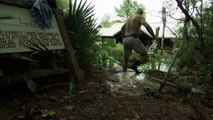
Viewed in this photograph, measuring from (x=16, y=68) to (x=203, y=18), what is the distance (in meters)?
5.77

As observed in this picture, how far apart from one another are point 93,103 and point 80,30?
214cm

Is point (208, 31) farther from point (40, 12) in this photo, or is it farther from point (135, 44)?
point (40, 12)

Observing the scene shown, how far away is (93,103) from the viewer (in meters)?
4.00

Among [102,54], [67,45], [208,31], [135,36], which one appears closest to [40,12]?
[67,45]

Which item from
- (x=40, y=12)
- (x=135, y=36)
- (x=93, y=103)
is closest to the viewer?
(x=93, y=103)

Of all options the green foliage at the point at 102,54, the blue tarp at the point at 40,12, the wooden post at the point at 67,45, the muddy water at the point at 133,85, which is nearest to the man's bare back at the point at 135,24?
the green foliage at the point at 102,54

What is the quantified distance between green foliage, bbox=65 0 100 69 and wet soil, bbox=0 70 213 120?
2.35 feet

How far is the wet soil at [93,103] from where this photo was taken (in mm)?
3551

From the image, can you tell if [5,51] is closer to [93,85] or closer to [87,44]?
[93,85]

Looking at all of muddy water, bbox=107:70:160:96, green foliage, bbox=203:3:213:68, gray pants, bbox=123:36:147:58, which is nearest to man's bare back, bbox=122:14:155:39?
gray pants, bbox=123:36:147:58

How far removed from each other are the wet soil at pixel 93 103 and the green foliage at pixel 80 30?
0.72 metres

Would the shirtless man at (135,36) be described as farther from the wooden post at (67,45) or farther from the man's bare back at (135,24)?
the wooden post at (67,45)

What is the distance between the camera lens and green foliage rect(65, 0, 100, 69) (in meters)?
5.70

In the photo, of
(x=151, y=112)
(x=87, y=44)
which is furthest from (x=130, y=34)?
(x=151, y=112)
